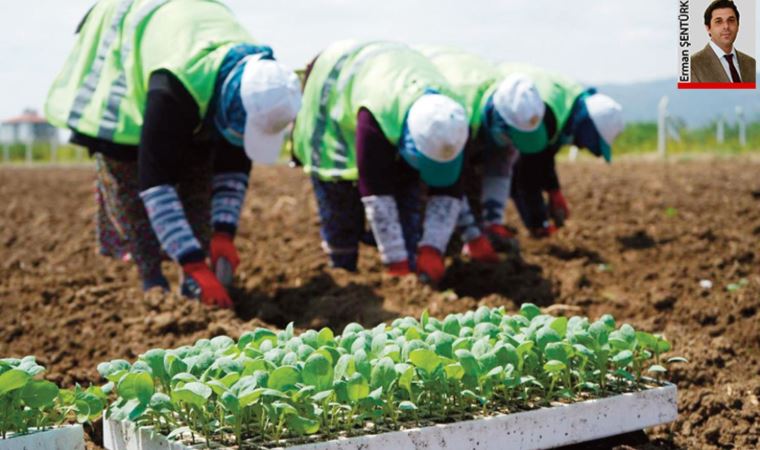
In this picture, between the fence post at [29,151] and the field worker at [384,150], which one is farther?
the fence post at [29,151]

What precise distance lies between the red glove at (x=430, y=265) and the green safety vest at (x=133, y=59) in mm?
1273

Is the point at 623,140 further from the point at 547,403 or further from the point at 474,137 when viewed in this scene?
the point at 547,403

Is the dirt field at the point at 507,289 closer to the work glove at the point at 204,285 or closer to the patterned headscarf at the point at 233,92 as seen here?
the work glove at the point at 204,285

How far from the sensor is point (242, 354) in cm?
307

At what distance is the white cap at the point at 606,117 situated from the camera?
21.6 feet

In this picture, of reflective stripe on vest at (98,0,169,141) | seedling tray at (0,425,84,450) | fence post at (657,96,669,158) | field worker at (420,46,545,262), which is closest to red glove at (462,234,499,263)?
field worker at (420,46,545,262)

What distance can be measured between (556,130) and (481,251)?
2.71 feet

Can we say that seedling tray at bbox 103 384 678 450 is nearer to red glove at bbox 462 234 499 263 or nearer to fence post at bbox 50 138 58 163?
red glove at bbox 462 234 499 263

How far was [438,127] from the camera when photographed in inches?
204

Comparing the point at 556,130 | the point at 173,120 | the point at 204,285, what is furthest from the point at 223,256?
the point at 556,130

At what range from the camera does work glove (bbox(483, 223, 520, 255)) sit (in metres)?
6.88

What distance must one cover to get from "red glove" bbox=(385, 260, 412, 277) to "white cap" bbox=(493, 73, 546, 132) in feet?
3.12

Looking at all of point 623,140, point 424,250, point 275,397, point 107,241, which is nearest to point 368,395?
point 275,397

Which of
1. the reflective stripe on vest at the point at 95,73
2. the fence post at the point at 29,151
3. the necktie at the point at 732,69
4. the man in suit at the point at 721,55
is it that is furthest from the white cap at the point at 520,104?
the fence post at the point at 29,151
